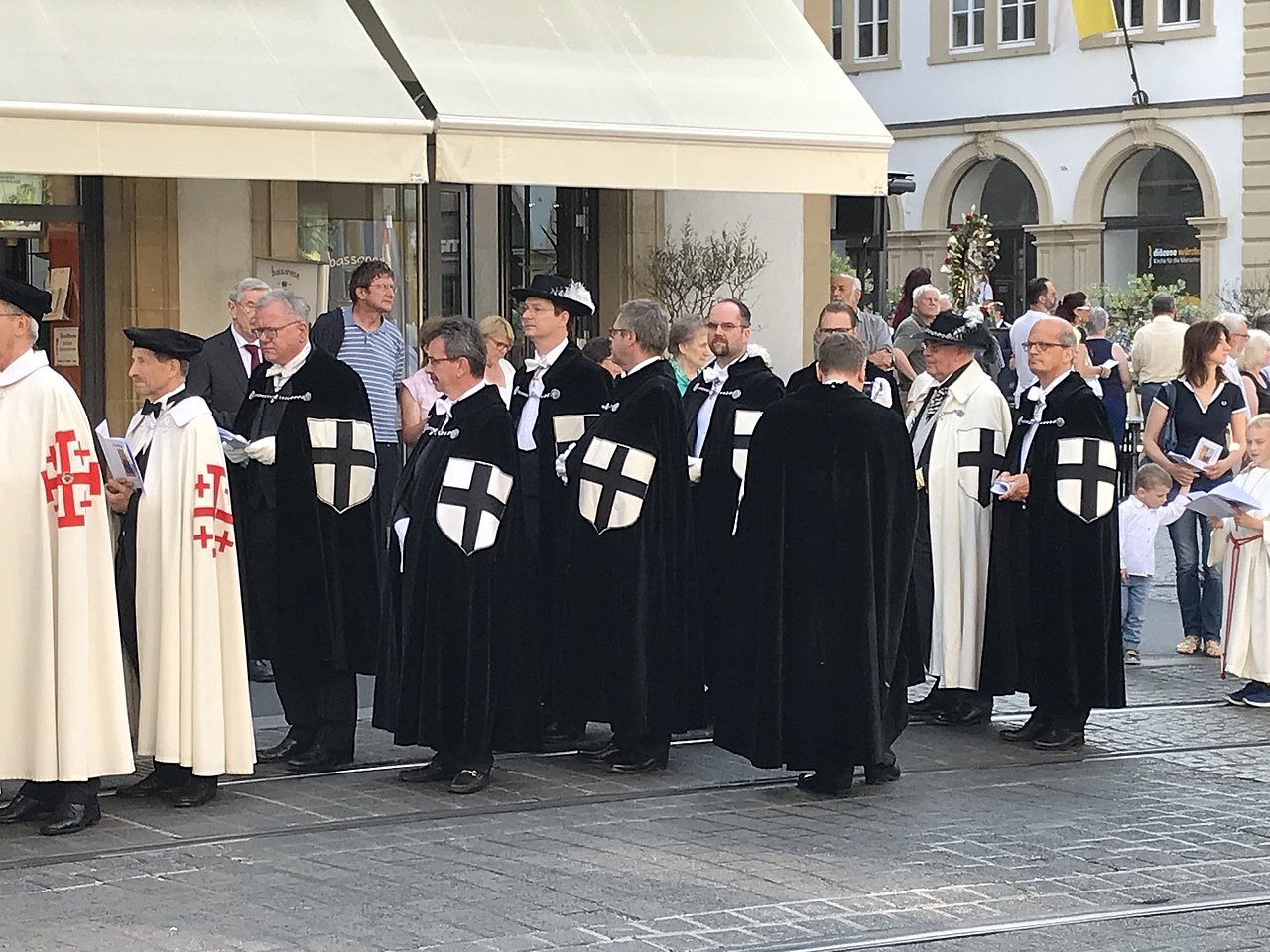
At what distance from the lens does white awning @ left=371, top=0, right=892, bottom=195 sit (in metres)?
14.3

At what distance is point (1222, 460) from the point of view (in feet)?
43.0

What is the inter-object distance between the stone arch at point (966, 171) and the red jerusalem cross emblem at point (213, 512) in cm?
3016

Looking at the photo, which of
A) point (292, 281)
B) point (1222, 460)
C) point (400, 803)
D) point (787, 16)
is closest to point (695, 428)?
point (400, 803)

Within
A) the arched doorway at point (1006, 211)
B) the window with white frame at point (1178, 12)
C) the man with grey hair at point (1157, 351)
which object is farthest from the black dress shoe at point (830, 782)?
the arched doorway at point (1006, 211)

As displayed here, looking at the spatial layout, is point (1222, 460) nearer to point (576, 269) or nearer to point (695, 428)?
point (695, 428)

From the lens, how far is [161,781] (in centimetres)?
872

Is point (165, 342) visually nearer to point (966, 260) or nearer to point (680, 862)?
point (680, 862)

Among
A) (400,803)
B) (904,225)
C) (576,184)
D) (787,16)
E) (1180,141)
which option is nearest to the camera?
(400,803)

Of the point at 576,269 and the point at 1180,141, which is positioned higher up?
the point at 1180,141

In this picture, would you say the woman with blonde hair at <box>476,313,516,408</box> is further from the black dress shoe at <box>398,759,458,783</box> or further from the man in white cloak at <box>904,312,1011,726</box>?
the black dress shoe at <box>398,759,458,783</box>

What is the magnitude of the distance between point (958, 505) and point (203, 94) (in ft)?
17.6

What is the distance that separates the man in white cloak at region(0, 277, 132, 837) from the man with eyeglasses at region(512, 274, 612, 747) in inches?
86.1

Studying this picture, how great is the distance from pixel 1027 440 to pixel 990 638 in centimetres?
90

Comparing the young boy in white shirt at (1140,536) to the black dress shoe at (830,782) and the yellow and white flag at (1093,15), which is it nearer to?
the black dress shoe at (830,782)
